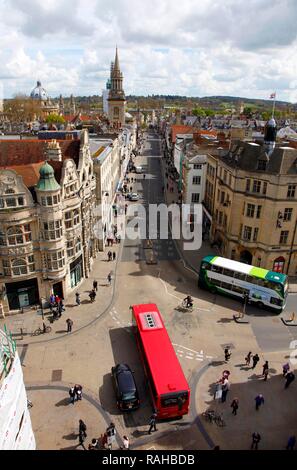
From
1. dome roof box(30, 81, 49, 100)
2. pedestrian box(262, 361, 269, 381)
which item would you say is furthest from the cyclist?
dome roof box(30, 81, 49, 100)

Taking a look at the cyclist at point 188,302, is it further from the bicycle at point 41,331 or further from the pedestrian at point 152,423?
Answer: the pedestrian at point 152,423

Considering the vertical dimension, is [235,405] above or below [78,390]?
below

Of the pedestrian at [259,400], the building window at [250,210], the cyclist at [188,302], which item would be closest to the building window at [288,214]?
the building window at [250,210]

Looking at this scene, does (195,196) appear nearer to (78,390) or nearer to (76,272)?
(76,272)

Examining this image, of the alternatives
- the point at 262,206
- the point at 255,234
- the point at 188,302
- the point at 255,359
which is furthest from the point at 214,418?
the point at 262,206

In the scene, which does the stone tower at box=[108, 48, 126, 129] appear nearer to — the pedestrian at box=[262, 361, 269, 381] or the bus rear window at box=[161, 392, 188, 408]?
the pedestrian at box=[262, 361, 269, 381]
